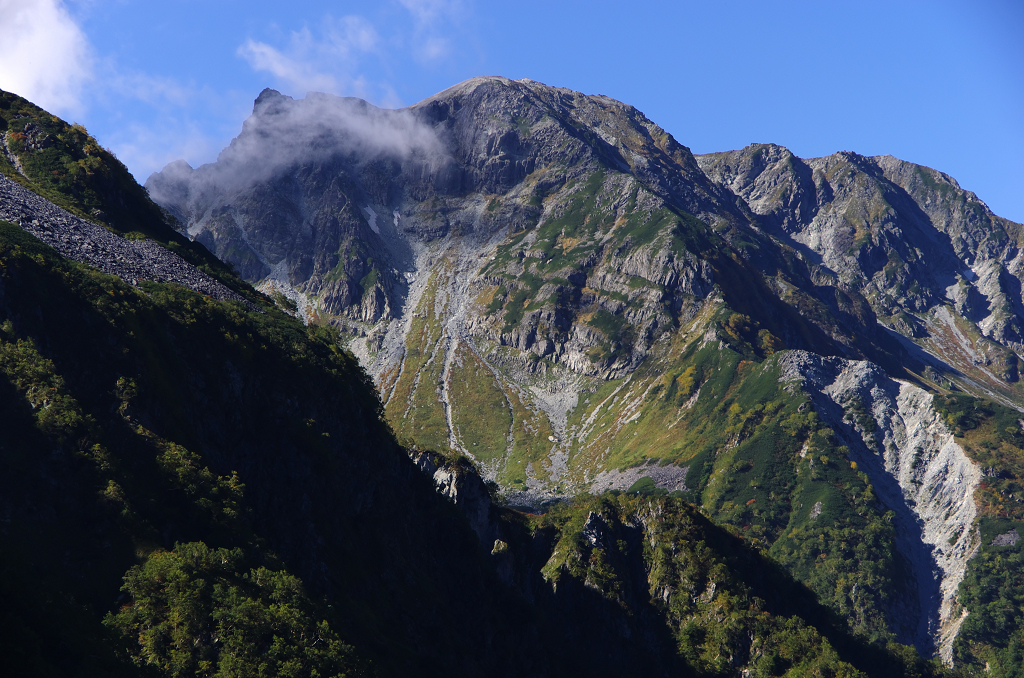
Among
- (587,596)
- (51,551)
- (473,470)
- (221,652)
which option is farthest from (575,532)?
(51,551)

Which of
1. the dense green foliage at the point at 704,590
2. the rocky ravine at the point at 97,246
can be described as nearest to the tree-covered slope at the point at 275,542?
the dense green foliage at the point at 704,590

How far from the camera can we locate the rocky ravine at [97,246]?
331 feet

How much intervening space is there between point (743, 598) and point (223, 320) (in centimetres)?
10127

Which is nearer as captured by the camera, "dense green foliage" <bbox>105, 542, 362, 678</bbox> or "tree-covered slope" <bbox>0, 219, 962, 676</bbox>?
"dense green foliage" <bbox>105, 542, 362, 678</bbox>

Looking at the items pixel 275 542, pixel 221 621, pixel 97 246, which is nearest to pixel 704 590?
pixel 275 542

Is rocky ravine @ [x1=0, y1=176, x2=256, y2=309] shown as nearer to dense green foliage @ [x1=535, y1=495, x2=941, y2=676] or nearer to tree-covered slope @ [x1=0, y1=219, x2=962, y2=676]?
tree-covered slope @ [x1=0, y1=219, x2=962, y2=676]

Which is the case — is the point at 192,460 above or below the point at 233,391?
below

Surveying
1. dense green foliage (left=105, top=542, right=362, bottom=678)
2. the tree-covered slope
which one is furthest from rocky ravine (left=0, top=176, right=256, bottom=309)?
dense green foliage (left=105, top=542, right=362, bottom=678)

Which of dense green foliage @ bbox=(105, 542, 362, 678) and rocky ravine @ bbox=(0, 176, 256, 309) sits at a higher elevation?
rocky ravine @ bbox=(0, 176, 256, 309)

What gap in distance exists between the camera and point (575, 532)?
140250 millimetres

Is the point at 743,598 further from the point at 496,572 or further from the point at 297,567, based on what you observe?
the point at 297,567

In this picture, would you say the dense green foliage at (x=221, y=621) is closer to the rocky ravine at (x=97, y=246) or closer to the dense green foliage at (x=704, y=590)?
the rocky ravine at (x=97, y=246)

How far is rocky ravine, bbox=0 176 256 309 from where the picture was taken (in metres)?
101

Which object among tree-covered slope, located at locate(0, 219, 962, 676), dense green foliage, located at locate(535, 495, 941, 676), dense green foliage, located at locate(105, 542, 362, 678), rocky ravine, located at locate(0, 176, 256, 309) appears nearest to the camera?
dense green foliage, located at locate(105, 542, 362, 678)
